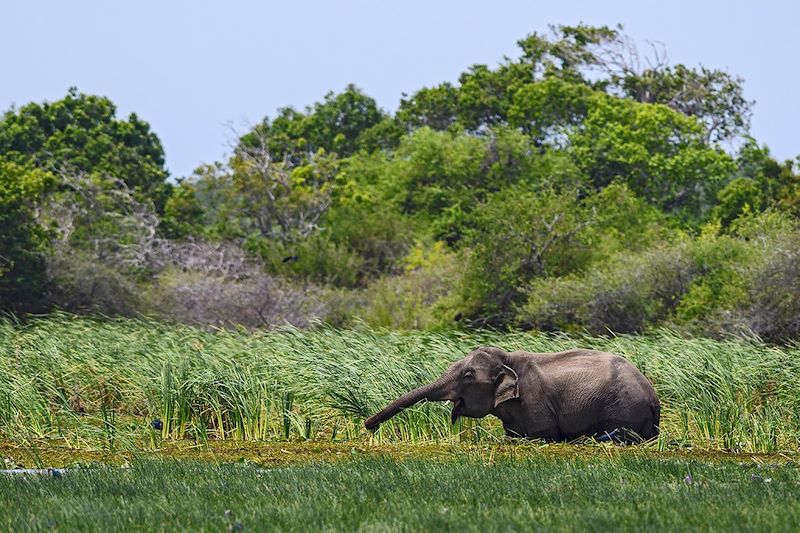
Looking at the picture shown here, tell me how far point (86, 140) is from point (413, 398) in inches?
1521

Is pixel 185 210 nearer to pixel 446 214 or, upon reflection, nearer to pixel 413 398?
pixel 446 214

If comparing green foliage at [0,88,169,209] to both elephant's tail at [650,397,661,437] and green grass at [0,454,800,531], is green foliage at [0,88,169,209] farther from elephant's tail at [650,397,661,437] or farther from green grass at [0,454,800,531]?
green grass at [0,454,800,531]

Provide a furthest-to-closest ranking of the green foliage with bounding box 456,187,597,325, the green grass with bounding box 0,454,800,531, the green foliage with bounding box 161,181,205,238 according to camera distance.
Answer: the green foliage with bounding box 161,181,205,238 → the green foliage with bounding box 456,187,597,325 → the green grass with bounding box 0,454,800,531

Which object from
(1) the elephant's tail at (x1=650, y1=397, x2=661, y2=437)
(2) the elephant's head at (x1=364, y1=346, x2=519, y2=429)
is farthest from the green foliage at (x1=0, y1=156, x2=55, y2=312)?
(1) the elephant's tail at (x1=650, y1=397, x2=661, y2=437)

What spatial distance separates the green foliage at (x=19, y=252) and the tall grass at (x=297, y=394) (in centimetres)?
1589

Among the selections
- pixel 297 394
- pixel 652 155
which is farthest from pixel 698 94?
pixel 297 394

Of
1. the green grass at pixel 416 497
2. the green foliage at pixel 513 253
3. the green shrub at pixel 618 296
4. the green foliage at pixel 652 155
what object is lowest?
the green grass at pixel 416 497

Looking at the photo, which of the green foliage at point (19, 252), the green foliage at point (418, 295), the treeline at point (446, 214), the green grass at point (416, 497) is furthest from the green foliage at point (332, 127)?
the green grass at point (416, 497)

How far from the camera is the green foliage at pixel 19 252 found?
32844mm

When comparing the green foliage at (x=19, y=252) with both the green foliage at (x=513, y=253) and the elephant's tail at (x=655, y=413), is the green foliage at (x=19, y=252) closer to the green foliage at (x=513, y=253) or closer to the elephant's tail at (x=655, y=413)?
the green foliage at (x=513, y=253)

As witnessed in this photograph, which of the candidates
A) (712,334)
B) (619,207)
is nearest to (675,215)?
(619,207)

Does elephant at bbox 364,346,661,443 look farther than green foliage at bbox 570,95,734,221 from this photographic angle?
No

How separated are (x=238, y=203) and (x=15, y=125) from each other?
918cm

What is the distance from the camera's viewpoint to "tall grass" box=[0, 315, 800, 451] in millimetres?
13617
